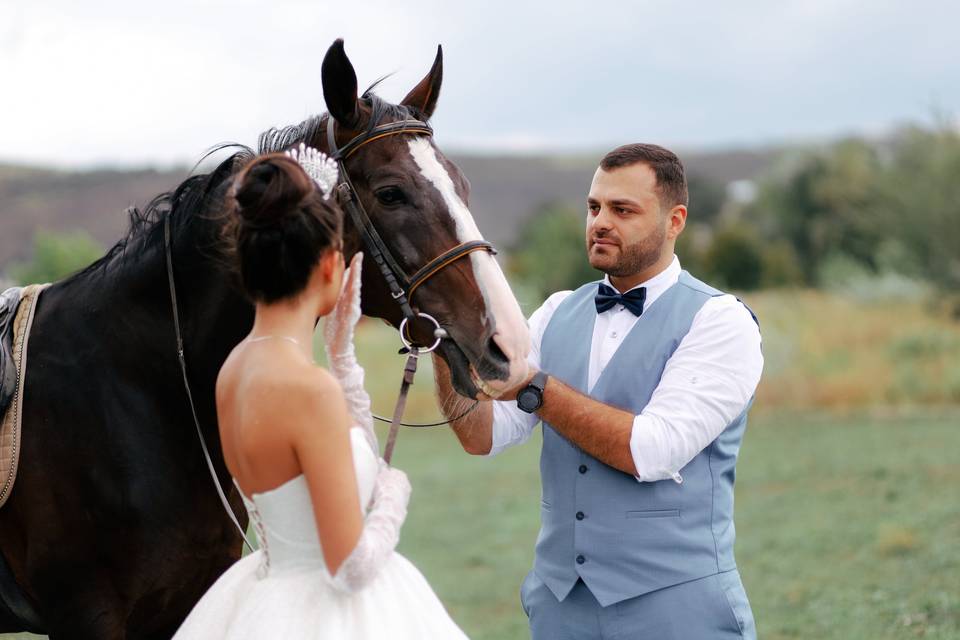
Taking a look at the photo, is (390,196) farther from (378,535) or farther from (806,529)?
(806,529)

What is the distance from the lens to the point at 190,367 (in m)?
3.36

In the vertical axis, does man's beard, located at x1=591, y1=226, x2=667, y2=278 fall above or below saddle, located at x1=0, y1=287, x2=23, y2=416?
above

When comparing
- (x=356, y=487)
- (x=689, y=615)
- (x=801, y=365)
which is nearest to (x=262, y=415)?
(x=356, y=487)

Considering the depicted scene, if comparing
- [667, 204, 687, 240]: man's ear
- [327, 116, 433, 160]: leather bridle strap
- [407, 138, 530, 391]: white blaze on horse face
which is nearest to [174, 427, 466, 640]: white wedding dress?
[407, 138, 530, 391]: white blaze on horse face

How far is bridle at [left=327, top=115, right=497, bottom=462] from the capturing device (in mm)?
3074

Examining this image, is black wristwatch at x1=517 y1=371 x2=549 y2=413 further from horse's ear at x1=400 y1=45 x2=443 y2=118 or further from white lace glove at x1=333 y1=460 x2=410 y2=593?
horse's ear at x1=400 y1=45 x2=443 y2=118

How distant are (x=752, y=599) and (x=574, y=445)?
5.56 m

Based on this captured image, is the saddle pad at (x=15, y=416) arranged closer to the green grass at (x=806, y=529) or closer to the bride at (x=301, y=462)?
the bride at (x=301, y=462)

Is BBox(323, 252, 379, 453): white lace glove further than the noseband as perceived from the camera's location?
No

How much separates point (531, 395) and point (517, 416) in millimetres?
676

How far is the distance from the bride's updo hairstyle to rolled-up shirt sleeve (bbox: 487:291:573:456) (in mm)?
1381

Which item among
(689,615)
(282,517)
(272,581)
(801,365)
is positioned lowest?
(801,365)

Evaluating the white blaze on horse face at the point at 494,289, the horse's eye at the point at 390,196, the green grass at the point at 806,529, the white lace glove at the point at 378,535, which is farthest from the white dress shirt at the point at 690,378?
the green grass at the point at 806,529

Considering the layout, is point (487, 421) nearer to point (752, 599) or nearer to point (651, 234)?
point (651, 234)
